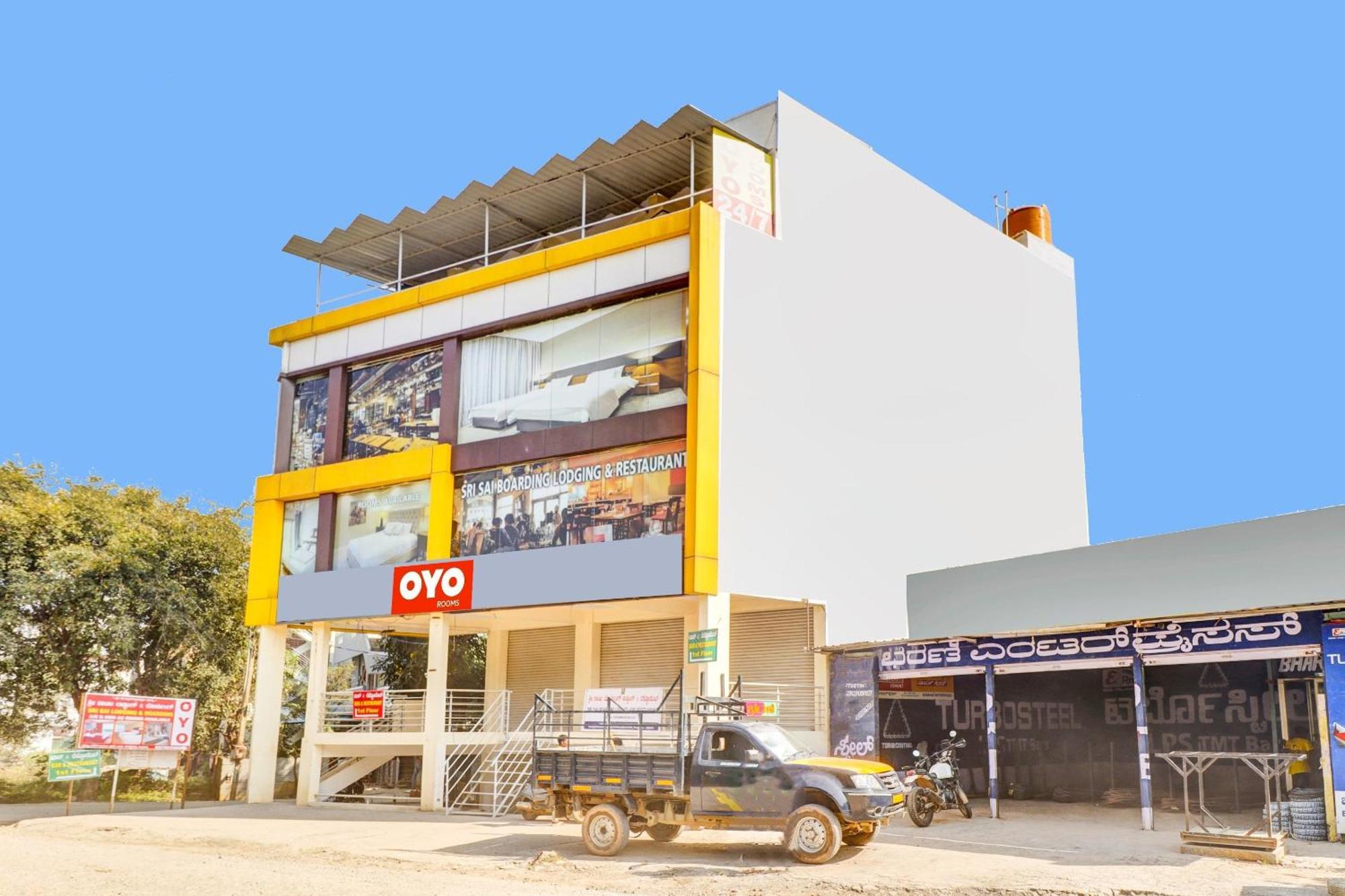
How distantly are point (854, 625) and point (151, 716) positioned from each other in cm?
1839

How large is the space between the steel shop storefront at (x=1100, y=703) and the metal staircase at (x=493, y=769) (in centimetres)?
807

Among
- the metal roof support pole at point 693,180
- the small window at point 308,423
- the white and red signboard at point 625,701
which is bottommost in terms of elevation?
the white and red signboard at point 625,701

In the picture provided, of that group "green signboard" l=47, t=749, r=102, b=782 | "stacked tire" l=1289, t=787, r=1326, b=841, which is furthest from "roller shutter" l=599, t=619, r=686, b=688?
"stacked tire" l=1289, t=787, r=1326, b=841

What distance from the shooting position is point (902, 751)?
1053 inches

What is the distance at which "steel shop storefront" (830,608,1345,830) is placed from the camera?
20172 millimetres

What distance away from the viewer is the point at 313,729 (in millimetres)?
33156

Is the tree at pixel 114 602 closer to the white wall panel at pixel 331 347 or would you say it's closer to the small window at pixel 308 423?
the small window at pixel 308 423

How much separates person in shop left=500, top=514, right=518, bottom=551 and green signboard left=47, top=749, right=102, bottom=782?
11175mm

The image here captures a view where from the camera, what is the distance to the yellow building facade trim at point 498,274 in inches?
1156

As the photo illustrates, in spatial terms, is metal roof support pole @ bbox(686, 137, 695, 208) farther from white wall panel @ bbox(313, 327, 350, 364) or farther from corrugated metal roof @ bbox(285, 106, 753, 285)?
white wall panel @ bbox(313, 327, 350, 364)

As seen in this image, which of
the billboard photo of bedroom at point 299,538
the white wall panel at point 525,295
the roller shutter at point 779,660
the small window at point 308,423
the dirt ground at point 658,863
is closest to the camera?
the dirt ground at point 658,863

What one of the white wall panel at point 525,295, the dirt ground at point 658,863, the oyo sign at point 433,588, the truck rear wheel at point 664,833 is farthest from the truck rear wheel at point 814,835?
the white wall panel at point 525,295

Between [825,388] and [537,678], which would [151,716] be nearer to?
[537,678]

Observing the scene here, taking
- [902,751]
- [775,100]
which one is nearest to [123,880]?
[902,751]
